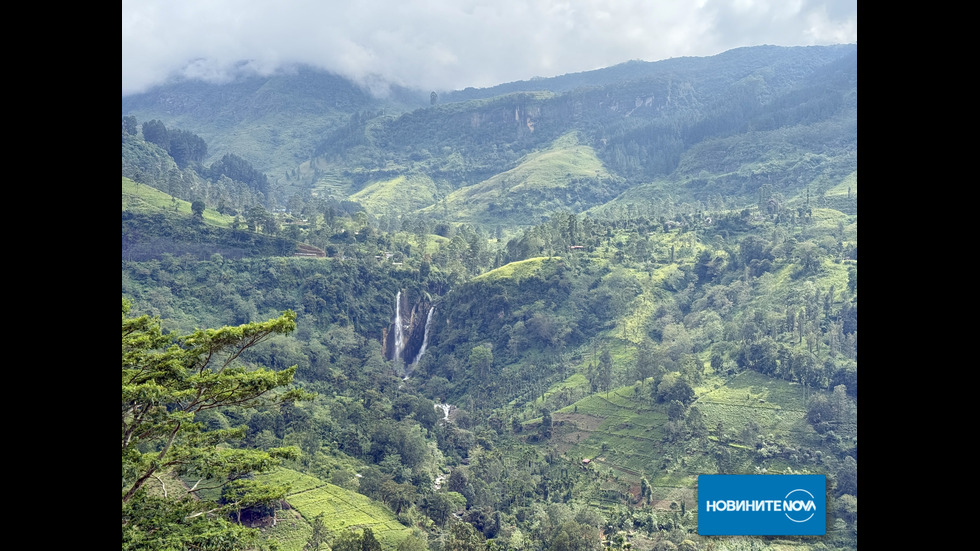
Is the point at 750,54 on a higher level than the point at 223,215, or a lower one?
higher

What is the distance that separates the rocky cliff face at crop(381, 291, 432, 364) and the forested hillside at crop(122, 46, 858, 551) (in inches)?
4.6

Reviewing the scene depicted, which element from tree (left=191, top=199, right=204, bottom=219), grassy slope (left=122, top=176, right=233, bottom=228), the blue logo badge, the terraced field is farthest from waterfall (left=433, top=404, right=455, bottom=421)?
the blue logo badge

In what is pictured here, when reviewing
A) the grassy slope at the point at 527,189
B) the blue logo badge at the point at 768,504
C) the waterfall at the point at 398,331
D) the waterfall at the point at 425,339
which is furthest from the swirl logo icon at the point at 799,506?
the grassy slope at the point at 527,189

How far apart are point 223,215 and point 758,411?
96.0 feet

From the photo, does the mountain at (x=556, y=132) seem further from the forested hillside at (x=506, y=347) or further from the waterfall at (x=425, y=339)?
the waterfall at (x=425, y=339)

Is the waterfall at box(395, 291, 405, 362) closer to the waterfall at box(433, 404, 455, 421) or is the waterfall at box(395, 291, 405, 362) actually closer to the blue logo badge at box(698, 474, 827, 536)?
the waterfall at box(433, 404, 455, 421)

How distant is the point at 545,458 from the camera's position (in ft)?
76.6

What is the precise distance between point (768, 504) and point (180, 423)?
5308 millimetres

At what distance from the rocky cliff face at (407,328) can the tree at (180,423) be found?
1164 inches

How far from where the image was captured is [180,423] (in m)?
7.03

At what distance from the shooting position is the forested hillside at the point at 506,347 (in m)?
14.7
